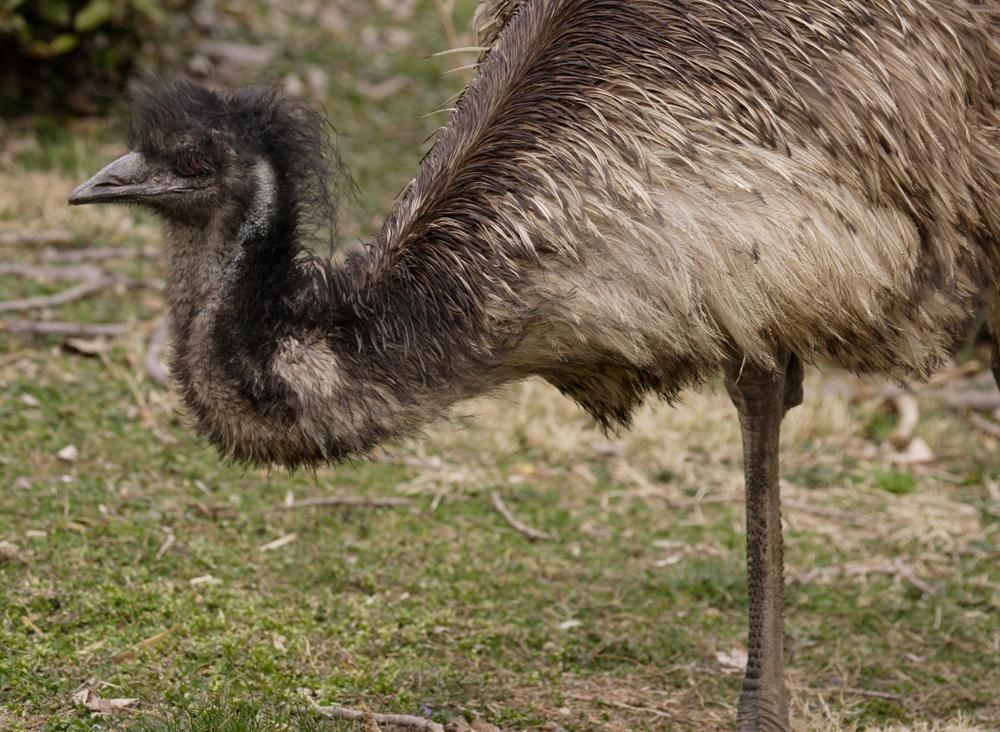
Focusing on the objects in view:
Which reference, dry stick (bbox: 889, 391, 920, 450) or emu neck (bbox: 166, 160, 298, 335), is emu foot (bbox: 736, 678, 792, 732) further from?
dry stick (bbox: 889, 391, 920, 450)

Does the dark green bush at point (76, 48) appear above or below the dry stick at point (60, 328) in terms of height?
above

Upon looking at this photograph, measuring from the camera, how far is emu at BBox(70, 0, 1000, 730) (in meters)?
3.71

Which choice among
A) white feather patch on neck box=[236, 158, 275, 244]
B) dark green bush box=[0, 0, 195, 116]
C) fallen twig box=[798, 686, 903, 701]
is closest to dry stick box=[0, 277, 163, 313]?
dark green bush box=[0, 0, 195, 116]

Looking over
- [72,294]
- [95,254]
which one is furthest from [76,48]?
[72,294]

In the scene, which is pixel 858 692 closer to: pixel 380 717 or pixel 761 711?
pixel 761 711

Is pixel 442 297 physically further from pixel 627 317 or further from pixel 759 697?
pixel 759 697

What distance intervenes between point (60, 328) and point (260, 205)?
3.20 meters

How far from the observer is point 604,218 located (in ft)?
12.1

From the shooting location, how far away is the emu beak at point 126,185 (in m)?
3.94

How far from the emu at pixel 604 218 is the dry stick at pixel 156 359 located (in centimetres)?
262

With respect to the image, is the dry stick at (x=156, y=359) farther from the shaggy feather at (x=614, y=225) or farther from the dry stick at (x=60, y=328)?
the shaggy feather at (x=614, y=225)

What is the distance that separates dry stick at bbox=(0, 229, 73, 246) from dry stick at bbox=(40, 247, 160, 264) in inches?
2.3

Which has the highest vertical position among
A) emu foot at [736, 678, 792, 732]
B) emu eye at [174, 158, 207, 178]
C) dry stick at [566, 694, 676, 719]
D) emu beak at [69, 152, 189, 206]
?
emu eye at [174, 158, 207, 178]

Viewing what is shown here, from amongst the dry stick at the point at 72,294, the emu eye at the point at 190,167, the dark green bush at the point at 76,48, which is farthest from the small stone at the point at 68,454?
the dark green bush at the point at 76,48
